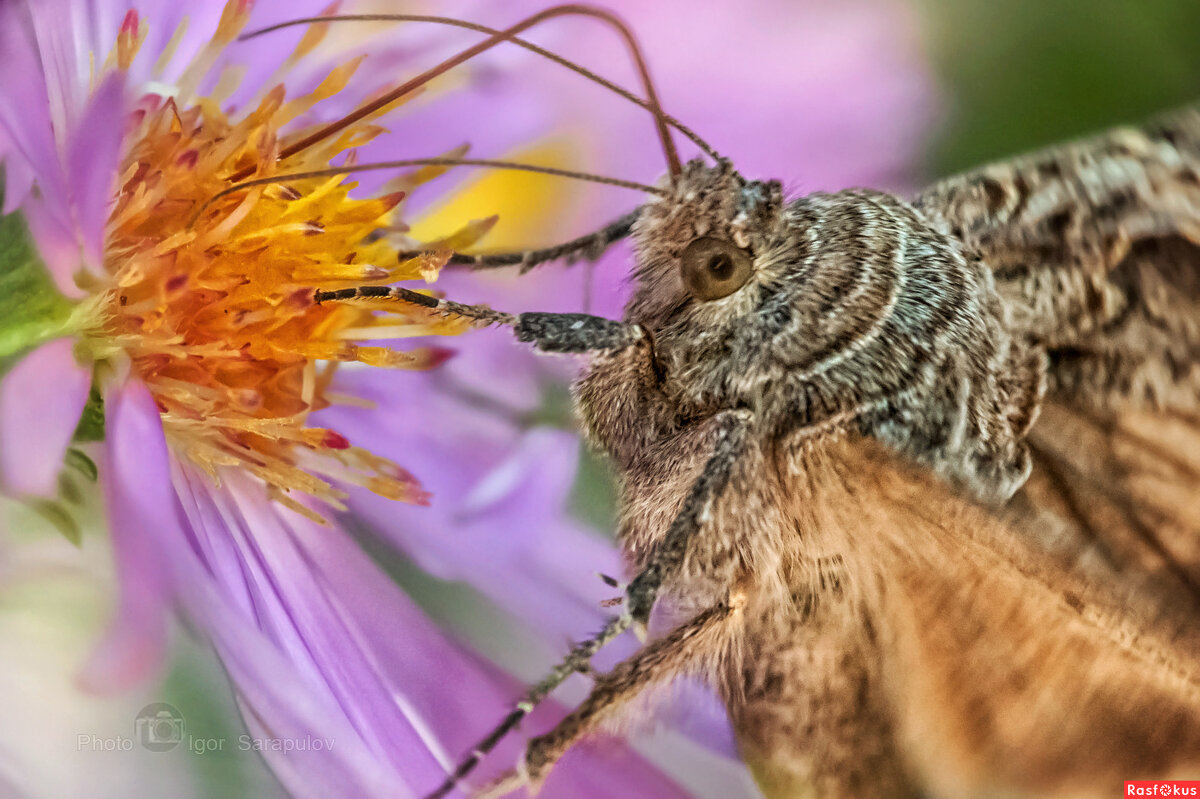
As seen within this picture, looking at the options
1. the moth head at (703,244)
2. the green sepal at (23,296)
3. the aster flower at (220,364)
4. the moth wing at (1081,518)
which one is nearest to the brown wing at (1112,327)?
the moth wing at (1081,518)

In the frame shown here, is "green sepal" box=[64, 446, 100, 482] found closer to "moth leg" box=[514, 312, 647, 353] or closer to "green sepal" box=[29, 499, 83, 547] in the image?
"green sepal" box=[29, 499, 83, 547]

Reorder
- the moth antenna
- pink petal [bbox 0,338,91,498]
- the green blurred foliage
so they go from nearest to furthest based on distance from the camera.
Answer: pink petal [bbox 0,338,91,498], the moth antenna, the green blurred foliage

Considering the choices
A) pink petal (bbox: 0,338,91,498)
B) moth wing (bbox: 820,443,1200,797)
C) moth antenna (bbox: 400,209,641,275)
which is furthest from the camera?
moth antenna (bbox: 400,209,641,275)

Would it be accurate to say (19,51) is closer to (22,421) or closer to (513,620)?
(22,421)

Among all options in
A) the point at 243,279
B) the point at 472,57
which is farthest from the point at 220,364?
the point at 472,57

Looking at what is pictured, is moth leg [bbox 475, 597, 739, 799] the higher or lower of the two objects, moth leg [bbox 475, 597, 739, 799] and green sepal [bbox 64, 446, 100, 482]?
the lower

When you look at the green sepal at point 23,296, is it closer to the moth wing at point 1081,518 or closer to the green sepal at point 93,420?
the green sepal at point 93,420

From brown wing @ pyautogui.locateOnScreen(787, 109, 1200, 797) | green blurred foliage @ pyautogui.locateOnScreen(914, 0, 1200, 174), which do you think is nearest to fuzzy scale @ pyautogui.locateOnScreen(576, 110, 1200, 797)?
brown wing @ pyautogui.locateOnScreen(787, 109, 1200, 797)
